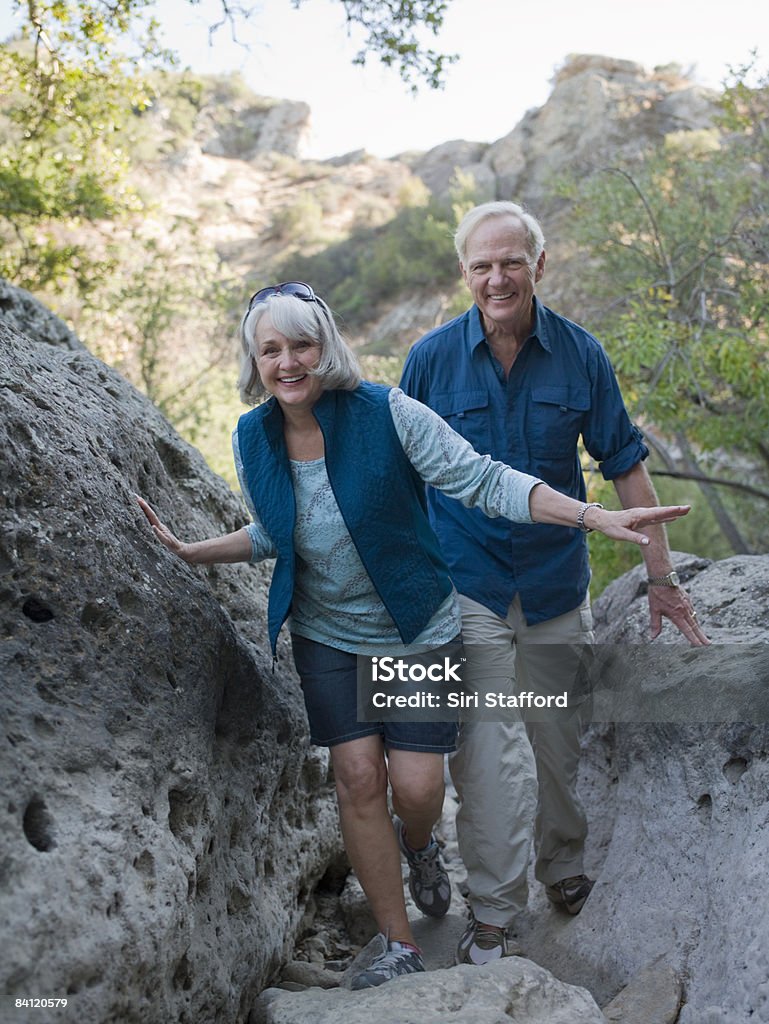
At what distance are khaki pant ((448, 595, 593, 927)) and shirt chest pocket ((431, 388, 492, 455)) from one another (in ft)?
1.92

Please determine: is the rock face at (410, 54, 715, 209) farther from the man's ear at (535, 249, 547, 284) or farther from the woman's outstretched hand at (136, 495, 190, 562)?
the woman's outstretched hand at (136, 495, 190, 562)

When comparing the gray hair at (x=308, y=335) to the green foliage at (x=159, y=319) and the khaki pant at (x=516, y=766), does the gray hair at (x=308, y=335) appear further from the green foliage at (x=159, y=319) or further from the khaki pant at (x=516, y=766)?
the green foliage at (x=159, y=319)

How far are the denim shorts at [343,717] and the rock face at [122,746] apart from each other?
269 mm

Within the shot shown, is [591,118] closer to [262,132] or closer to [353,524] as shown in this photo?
[262,132]

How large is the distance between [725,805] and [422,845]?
1143mm

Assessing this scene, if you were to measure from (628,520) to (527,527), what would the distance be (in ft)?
2.65

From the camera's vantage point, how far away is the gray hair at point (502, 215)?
3.46m

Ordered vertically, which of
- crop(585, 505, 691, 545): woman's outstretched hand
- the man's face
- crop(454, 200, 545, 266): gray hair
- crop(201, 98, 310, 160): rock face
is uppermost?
crop(201, 98, 310, 160): rock face

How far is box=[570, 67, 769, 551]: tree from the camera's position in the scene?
7531 mm

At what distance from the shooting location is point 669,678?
11.1 feet

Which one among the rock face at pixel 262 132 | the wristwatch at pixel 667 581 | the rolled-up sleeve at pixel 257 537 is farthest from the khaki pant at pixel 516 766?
the rock face at pixel 262 132

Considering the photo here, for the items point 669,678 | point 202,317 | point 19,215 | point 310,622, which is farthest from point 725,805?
point 202,317

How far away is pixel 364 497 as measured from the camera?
116 inches

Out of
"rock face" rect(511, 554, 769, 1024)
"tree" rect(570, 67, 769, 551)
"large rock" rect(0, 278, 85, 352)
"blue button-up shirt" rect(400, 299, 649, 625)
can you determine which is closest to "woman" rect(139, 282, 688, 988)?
"blue button-up shirt" rect(400, 299, 649, 625)
